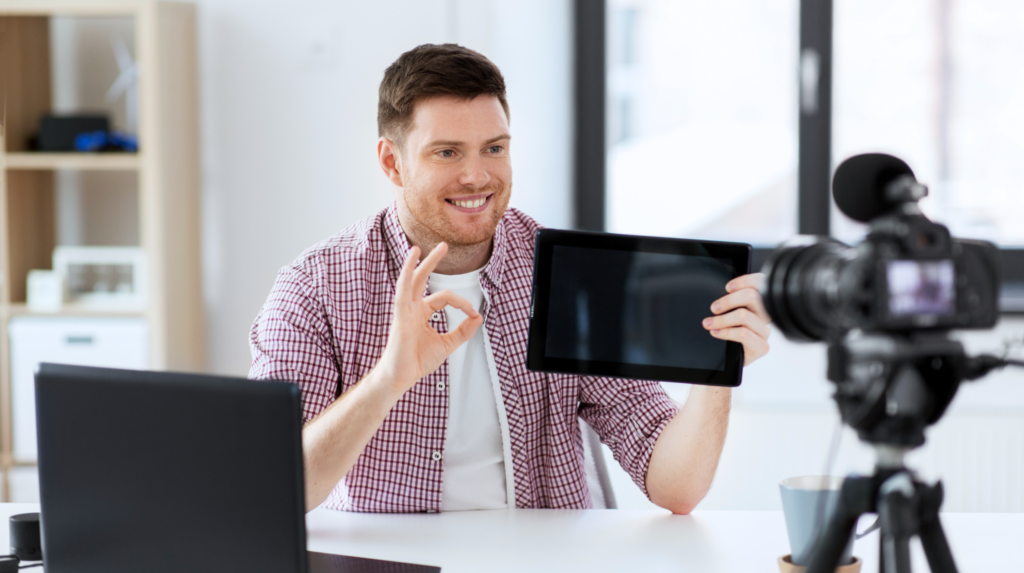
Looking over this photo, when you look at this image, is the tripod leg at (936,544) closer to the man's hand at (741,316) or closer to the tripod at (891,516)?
the tripod at (891,516)

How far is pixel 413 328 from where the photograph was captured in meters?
1.10

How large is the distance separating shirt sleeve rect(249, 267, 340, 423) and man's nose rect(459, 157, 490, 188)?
0.29 meters

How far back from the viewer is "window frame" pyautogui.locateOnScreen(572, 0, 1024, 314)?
2520 millimetres

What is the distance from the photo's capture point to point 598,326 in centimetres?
117

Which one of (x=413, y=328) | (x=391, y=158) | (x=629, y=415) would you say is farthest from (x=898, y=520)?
(x=391, y=158)

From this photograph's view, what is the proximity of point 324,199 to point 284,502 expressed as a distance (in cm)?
183

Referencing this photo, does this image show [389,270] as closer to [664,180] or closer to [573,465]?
[573,465]

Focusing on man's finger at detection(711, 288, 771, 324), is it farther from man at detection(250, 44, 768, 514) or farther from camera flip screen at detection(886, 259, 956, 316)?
camera flip screen at detection(886, 259, 956, 316)

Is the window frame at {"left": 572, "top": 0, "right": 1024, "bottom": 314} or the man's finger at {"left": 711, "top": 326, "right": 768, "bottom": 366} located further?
the window frame at {"left": 572, "top": 0, "right": 1024, "bottom": 314}

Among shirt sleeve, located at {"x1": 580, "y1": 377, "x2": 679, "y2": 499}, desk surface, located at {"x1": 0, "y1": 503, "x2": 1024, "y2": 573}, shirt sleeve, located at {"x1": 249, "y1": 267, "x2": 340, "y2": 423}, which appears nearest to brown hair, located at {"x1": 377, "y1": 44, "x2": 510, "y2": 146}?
shirt sleeve, located at {"x1": 249, "y1": 267, "x2": 340, "y2": 423}

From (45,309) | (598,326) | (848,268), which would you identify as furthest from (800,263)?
(45,309)

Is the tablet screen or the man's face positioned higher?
the man's face

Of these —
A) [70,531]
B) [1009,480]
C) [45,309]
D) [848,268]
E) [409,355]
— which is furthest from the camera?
[45,309]

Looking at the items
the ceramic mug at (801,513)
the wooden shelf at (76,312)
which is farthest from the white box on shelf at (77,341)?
the ceramic mug at (801,513)
